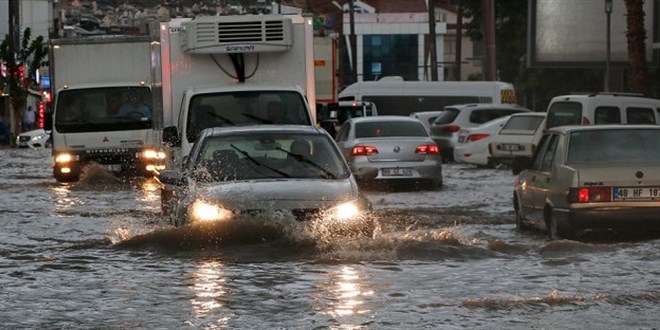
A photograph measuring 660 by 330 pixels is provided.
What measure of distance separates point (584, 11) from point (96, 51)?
2332 centimetres

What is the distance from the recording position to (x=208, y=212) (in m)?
15.1

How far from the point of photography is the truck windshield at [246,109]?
69.5 ft

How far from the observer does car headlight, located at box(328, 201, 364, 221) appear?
14992mm

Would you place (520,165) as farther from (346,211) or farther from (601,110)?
(601,110)

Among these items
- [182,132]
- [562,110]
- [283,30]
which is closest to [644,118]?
[562,110]

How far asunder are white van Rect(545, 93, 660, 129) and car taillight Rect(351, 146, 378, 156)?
139 inches

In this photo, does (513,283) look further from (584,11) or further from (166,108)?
(584,11)

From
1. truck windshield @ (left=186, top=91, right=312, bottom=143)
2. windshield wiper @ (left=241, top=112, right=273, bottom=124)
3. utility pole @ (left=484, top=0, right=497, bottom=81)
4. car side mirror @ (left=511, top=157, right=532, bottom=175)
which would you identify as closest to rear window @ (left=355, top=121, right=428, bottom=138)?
truck windshield @ (left=186, top=91, right=312, bottom=143)

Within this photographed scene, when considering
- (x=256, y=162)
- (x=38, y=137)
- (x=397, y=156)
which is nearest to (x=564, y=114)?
(x=397, y=156)

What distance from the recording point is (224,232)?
15.1m

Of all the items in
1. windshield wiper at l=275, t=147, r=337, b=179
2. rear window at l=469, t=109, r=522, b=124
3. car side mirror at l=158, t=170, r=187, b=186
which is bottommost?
rear window at l=469, t=109, r=522, b=124

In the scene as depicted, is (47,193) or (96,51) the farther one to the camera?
(96,51)

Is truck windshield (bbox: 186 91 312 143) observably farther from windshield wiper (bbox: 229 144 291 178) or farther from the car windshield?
windshield wiper (bbox: 229 144 291 178)

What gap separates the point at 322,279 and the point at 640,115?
18024 mm
